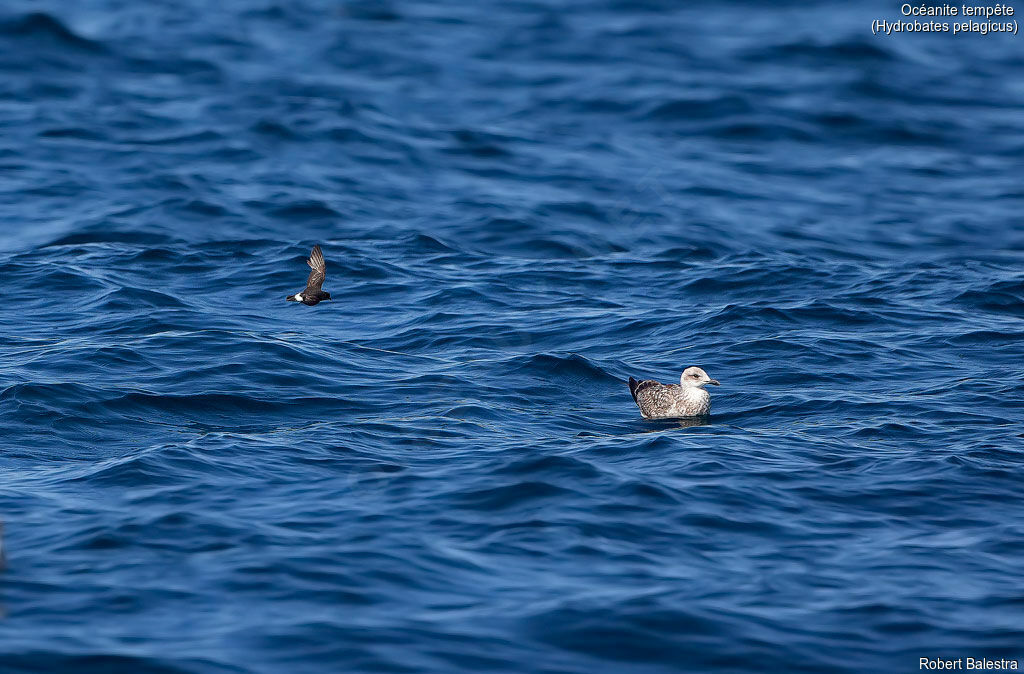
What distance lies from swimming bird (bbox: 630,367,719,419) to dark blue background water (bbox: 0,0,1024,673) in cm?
23

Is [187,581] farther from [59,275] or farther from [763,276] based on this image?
[763,276]

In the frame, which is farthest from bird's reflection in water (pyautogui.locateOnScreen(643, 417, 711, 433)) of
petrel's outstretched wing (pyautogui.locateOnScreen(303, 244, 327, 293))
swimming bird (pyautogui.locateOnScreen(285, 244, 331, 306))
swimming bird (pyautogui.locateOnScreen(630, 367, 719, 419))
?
petrel's outstretched wing (pyautogui.locateOnScreen(303, 244, 327, 293))

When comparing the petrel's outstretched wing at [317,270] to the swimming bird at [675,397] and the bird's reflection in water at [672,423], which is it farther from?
the bird's reflection in water at [672,423]

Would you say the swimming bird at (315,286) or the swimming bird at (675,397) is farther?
the swimming bird at (315,286)

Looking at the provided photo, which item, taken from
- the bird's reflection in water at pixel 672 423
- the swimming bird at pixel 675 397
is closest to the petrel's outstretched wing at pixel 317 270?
the swimming bird at pixel 675 397

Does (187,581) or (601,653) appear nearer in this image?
(601,653)

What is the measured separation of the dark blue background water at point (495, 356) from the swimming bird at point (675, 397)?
0.76ft

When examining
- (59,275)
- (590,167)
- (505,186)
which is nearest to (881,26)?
(590,167)

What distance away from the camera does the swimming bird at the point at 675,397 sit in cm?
1316

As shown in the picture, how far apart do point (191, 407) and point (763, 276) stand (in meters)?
8.78

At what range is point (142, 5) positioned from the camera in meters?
34.7

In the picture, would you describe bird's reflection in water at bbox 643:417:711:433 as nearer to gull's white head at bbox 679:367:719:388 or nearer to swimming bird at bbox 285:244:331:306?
gull's white head at bbox 679:367:719:388

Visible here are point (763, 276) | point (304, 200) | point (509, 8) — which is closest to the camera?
point (763, 276)

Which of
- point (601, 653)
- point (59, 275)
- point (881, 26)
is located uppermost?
point (881, 26)
